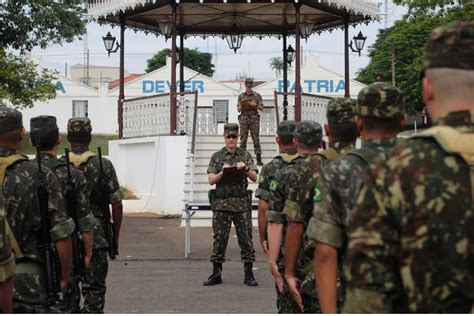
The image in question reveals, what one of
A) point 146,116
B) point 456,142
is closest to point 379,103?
point 456,142

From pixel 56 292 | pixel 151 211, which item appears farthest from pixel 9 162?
pixel 151 211

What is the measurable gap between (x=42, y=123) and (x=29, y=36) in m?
21.2

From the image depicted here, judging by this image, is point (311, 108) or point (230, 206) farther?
point (311, 108)

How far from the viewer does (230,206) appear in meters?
10.9

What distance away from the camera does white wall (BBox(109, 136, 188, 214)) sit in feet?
71.7

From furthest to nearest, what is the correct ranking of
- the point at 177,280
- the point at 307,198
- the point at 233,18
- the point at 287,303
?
the point at 233,18 → the point at 177,280 → the point at 287,303 → the point at 307,198

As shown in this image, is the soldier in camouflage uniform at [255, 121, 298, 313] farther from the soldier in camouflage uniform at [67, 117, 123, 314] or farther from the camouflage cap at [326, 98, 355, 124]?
the camouflage cap at [326, 98, 355, 124]

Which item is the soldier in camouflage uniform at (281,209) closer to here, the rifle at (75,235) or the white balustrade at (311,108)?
the rifle at (75,235)

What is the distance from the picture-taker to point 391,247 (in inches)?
106

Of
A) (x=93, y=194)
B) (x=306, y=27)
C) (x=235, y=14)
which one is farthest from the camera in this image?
(x=235, y=14)

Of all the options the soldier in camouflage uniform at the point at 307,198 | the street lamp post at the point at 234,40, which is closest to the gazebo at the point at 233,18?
the street lamp post at the point at 234,40

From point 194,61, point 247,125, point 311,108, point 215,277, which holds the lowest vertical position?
point 215,277

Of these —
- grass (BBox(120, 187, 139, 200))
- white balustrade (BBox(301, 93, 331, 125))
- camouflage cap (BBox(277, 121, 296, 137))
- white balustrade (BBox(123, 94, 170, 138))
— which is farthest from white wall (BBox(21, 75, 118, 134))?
camouflage cap (BBox(277, 121, 296, 137))

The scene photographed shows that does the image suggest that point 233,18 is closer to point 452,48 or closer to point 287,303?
point 287,303
